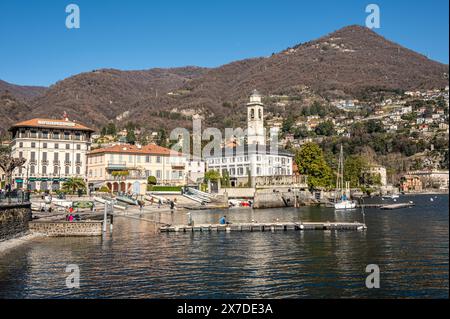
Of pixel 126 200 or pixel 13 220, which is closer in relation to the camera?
pixel 13 220

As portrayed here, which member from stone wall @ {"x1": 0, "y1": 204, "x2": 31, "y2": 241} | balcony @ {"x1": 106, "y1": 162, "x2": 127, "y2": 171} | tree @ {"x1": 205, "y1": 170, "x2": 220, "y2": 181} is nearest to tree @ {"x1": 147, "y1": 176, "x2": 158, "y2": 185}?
balcony @ {"x1": 106, "y1": 162, "x2": 127, "y2": 171}

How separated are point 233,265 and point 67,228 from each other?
65.3 ft

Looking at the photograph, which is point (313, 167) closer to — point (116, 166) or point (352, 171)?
point (352, 171)

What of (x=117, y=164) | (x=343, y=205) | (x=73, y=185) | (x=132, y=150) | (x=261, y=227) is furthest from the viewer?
(x=132, y=150)

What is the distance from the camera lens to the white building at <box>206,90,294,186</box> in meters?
113

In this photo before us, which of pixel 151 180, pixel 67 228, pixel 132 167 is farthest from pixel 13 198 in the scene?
pixel 132 167

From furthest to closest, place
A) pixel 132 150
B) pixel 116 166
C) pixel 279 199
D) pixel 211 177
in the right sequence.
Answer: pixel 211 177 < pixel 279 199 < pixel 132 150 < pixel 116 166

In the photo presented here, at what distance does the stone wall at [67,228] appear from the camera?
43.1m

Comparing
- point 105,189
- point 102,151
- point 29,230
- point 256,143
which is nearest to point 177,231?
point 29,230

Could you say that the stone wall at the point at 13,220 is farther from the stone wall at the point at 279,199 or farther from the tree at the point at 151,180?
the stone wall at the point at 279,199

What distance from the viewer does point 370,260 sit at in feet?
99.3

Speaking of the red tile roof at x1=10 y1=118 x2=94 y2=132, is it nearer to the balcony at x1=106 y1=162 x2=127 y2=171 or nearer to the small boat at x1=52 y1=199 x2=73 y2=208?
the balcony at x1=106 y1=162 x2=127 y2=171

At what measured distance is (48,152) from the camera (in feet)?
297

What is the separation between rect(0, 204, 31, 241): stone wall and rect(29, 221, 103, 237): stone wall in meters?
1.08
